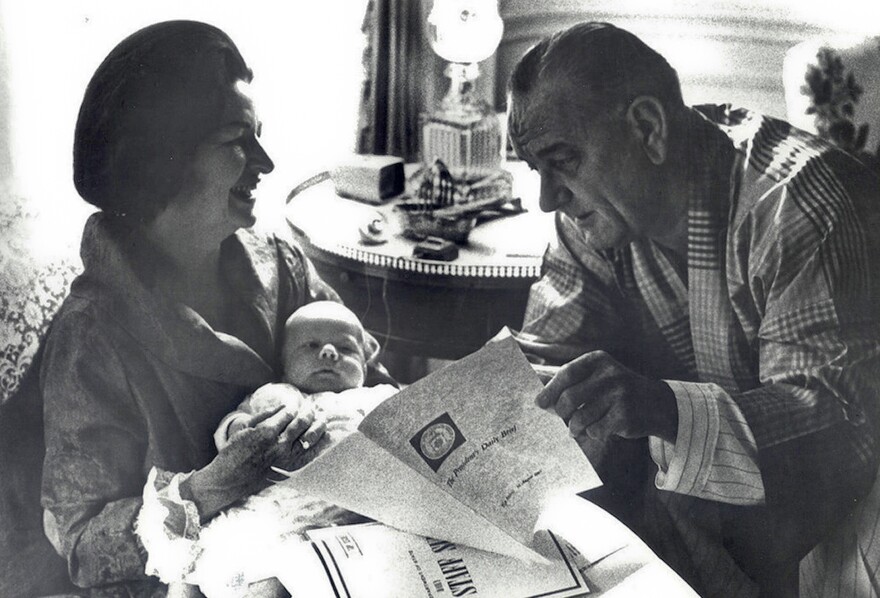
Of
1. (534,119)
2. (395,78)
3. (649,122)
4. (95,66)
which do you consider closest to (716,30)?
(649,122)

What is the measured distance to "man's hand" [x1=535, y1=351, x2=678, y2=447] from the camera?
138cm

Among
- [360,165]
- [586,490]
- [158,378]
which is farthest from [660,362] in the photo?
[158,378]

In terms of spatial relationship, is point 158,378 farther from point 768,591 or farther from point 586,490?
point 768,591

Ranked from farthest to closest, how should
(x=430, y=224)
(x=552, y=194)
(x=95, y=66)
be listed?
(x=430, y=224) < (x=552, y=194) < (x=95, y=66)

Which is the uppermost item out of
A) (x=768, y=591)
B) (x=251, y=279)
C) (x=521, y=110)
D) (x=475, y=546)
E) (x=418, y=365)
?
(x=521, y=110)

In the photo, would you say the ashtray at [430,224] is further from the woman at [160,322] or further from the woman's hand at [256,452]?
the woman's hand at [256,452]

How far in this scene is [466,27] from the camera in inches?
54.6

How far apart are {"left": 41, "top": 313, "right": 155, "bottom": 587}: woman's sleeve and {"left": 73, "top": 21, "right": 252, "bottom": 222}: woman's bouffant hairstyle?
18 cm

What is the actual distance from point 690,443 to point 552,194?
1.23 feet

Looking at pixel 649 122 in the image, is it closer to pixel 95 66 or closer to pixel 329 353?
pixel 329 353

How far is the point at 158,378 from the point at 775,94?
88cm

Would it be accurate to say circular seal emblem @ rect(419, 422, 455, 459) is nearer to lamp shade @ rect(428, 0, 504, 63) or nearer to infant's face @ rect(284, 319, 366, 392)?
infant's face @ rect(284, 319, 366, 392)

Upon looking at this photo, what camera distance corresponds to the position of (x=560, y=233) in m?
1.42

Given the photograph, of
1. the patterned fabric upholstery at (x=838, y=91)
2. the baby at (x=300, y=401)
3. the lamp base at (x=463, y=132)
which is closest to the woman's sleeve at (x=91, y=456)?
the baby at (x=300, y=401)
